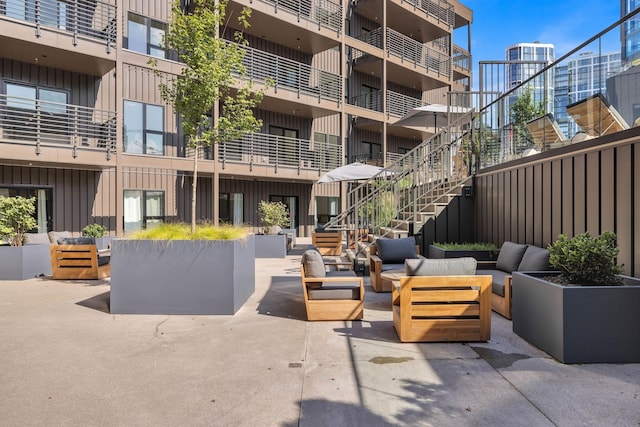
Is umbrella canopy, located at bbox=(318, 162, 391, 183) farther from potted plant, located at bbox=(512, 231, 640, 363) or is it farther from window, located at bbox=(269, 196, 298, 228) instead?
potted plant, located at bbox=(512, 231, 640, 363)

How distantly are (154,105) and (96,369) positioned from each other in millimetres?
12580

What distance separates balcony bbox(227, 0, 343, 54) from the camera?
15367 mm

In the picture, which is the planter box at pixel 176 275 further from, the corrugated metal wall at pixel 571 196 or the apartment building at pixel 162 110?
the apartment building at pixel 162 110

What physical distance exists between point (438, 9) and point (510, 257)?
72.9 ft

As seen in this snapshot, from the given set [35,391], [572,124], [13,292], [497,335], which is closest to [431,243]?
[572,124]

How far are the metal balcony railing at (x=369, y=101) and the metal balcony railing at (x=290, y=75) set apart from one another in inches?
93.7

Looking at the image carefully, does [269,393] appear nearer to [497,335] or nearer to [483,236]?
[497,335]

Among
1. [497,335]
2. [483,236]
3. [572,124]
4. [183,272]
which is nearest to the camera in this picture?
[497,335]

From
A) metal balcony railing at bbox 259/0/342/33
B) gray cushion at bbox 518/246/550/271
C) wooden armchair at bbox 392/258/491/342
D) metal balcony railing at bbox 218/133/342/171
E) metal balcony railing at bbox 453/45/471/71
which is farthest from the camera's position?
metal balcony railing at bbox 453/45/471/71

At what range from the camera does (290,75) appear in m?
18.7

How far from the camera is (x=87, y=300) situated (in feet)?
21.5

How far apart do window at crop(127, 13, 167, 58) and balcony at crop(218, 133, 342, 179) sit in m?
4.13

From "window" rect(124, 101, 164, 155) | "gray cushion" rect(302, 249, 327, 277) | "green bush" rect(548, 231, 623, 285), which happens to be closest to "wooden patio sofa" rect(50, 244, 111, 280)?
"gray cushion" rect(302, 249, 327, 277)

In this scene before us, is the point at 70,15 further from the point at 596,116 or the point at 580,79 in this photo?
the point at 596,116
